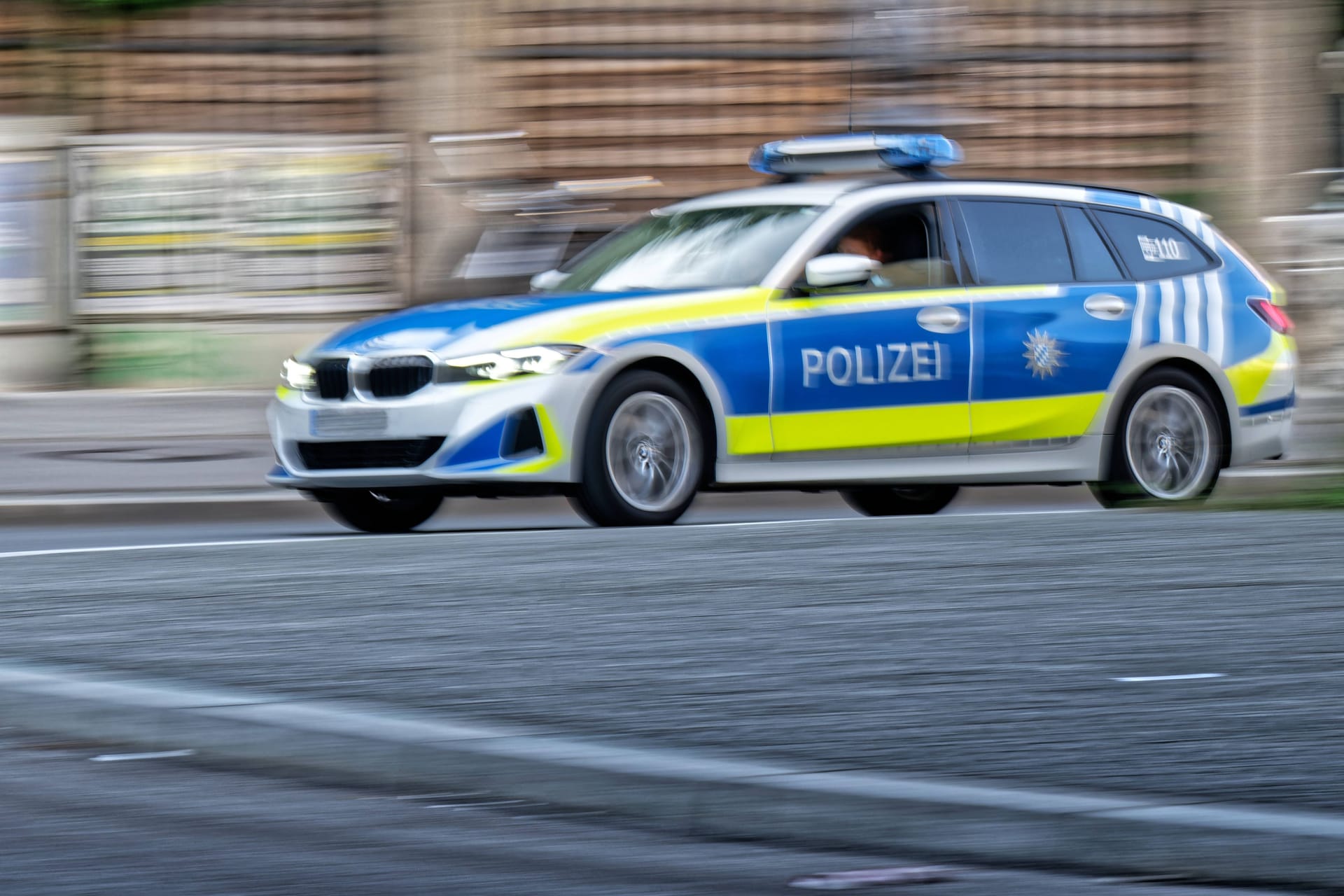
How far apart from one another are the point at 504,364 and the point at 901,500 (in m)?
3.28

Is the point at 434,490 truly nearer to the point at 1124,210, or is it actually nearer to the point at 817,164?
the point at 817,164

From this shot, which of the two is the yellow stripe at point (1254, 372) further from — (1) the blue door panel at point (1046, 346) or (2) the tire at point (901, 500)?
(2) the tire at point (901, 500)

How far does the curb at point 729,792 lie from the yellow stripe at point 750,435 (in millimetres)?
4296

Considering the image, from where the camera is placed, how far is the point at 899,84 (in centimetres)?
1291

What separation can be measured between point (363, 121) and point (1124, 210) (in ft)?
23.3

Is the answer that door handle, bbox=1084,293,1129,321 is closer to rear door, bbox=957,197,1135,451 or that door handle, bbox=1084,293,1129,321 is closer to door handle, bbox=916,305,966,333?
rear door, bbox=957,197,1135,451

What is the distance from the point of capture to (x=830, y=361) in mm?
9266

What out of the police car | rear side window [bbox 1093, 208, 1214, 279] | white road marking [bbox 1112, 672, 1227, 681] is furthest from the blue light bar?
white road marking [bbox 1112, 672, 1227, 681]

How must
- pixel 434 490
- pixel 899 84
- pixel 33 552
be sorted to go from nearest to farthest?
1. pixel 33 552
2. pixel 434 490
3. pixel 899 84

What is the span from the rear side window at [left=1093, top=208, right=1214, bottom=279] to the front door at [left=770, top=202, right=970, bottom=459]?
0.98 meters

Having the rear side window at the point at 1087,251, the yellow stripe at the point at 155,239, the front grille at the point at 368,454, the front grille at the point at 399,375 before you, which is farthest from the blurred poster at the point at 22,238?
the rear side window at the point at 1087,251

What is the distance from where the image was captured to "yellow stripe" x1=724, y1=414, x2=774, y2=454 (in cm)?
908

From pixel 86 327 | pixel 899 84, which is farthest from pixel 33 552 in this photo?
pixel 86 327

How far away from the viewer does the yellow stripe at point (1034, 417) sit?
9.70 metres
